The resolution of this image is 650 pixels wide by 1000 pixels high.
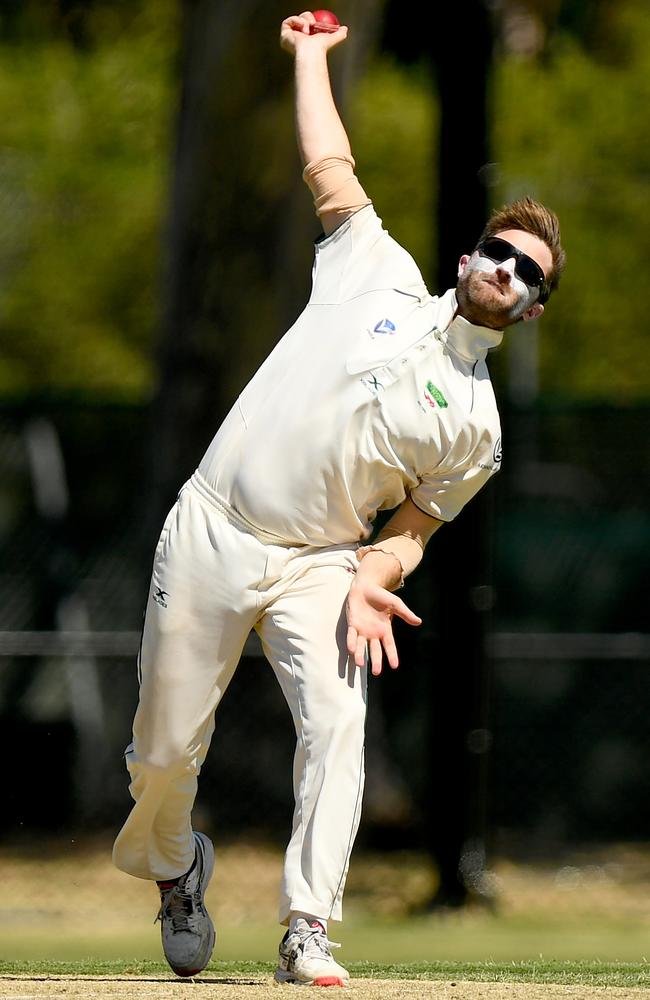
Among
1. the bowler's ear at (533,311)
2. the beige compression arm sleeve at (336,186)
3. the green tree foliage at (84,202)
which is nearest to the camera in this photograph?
the bowler's ear at (533,311)

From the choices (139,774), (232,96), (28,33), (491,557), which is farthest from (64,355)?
(139,774)

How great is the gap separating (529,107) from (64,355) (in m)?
6.18

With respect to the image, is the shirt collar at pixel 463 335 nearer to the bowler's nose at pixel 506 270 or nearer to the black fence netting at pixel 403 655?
the bowler's nose at pixel 506 270

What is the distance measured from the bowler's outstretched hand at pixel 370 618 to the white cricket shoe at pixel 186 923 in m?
0.92

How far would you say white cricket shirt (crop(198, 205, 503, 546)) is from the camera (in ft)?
13.9

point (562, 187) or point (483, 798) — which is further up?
point (562, 187)

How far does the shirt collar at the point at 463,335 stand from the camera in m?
4.27

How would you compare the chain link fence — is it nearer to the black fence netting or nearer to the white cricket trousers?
the black fence netting

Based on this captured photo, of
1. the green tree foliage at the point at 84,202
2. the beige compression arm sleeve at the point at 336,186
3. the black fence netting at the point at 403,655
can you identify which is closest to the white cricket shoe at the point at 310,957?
the beige compression arm sleeve at the point at 336,186

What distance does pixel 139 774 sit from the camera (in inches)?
177

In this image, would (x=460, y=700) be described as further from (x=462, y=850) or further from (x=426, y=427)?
(x=426, y=427)

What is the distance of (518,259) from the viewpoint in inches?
167

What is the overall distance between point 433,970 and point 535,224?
256 centimetres

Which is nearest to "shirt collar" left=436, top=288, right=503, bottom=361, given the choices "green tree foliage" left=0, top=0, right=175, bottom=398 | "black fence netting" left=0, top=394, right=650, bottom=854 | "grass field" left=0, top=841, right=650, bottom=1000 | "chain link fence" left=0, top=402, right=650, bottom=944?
"grass field" left=0, top=841, right=650, bottom=1000
